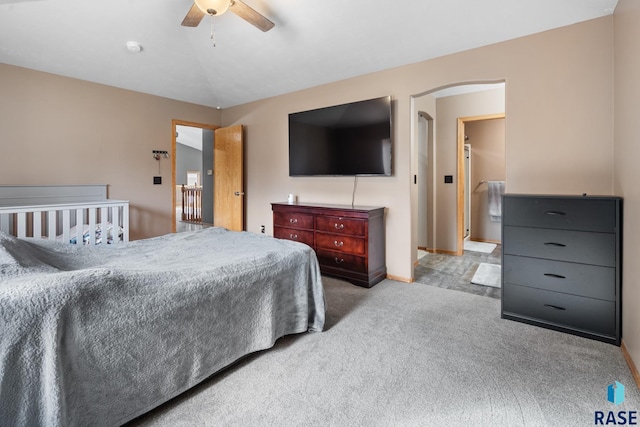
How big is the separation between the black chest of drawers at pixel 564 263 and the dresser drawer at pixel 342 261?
133 cm

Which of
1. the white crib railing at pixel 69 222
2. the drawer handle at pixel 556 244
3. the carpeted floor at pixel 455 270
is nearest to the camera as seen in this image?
the drawer handle at pixel 556 244

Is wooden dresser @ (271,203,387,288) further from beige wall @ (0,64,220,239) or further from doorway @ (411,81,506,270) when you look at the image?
beige wall @ (0,64,220,239)

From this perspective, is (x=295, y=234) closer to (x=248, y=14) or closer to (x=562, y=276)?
(x=248, y=14)

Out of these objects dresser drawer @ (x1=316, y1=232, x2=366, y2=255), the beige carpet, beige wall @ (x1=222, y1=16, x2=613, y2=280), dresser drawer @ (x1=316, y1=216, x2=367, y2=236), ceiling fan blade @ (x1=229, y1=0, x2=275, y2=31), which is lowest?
the beige carpet

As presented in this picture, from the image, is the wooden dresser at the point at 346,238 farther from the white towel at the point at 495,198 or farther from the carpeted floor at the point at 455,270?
the white towel at the point at 495,198

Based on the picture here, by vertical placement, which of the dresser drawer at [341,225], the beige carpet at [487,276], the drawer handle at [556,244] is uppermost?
the dresser drawer at [341,225]

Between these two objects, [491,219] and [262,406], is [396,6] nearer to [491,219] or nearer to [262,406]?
[262,406]

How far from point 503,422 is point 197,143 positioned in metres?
12.3

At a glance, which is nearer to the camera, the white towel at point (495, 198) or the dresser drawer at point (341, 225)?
the dresser drawer at point (341, 225)

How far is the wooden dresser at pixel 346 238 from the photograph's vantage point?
3.31 m

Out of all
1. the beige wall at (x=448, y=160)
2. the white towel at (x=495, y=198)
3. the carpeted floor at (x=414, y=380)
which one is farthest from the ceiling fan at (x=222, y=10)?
the white towel at (x=495, y=198)

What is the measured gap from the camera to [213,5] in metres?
2.33

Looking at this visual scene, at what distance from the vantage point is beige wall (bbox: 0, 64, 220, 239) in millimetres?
3482

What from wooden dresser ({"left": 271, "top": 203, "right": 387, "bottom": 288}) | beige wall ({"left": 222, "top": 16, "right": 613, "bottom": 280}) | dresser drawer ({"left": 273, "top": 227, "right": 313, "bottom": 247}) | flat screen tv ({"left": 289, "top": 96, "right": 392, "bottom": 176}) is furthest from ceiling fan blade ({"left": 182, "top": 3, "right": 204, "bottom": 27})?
dresser drawer ({"left": 273, "top": 227, "right": 313, "bottom": 247})
